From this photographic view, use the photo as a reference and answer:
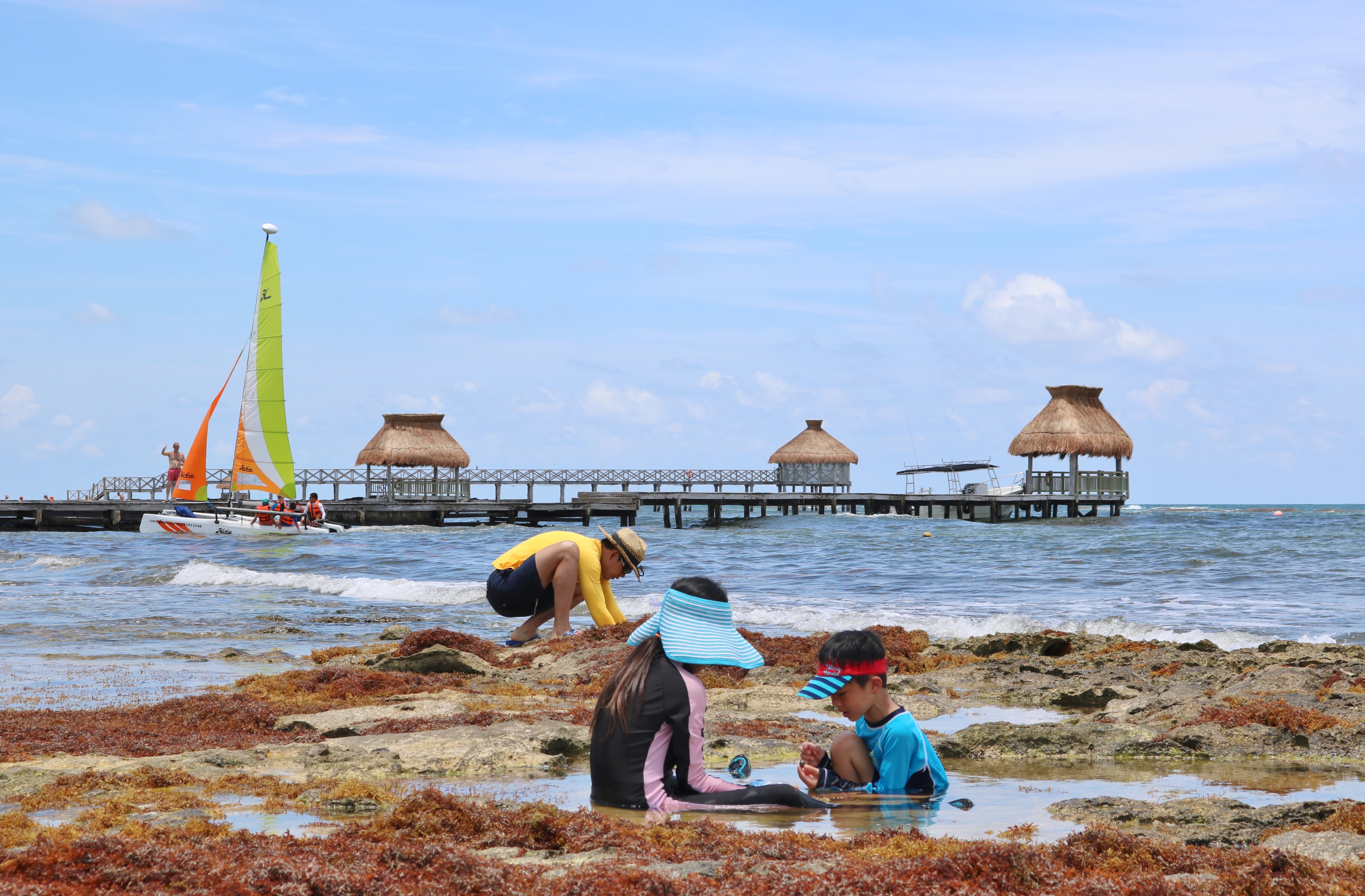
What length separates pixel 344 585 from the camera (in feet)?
69.1

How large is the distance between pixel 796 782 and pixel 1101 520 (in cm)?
5088

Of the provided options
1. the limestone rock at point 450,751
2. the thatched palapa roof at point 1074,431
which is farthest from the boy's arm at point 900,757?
the thatched palapa roof at point 1074,431

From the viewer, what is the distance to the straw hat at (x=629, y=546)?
27.1 feet

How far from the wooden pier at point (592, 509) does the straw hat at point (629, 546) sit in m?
35.1

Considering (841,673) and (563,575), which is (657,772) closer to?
(841,673)

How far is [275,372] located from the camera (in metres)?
35.4

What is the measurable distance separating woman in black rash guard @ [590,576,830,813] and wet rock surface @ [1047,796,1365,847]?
1331 millimetres

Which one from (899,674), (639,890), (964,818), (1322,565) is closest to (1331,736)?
(964,818)

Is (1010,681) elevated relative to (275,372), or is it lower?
lower

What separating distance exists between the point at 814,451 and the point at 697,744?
57926 millimetres

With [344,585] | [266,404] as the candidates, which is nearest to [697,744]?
[344,585]

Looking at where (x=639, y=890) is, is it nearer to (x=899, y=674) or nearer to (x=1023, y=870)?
(x=1023, y=870)

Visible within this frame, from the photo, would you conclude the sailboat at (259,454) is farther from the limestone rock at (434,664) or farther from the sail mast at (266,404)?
the limestone rock at (434,664)

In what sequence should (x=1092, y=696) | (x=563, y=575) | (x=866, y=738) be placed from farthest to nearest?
(x=563, y=575) → (x=1092, y=696) → (x=866, y=738)
